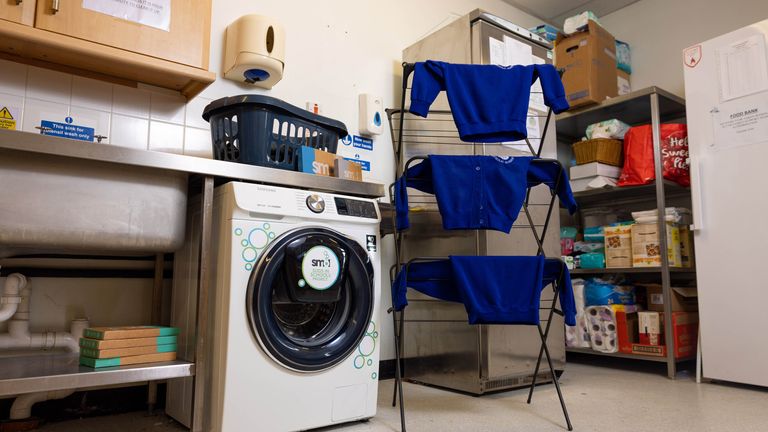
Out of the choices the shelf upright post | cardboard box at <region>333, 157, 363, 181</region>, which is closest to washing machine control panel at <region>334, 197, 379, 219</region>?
cardboard box at <region>333, 157, 363, 181</region>

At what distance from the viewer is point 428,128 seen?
8.96 ft

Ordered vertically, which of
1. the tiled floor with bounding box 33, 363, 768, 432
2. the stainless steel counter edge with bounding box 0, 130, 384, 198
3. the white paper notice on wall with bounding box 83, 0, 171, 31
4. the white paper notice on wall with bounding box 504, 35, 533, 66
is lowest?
the tiled floor with bounding box 33, 363, 768, 432

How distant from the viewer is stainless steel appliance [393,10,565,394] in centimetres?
238

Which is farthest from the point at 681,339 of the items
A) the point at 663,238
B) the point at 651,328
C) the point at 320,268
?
the point at 320,268

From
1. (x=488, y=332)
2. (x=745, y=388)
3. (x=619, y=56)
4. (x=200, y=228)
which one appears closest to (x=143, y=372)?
(x=200, y=228)

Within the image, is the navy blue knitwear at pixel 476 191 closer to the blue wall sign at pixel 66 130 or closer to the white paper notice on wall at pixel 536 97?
the white paper notice on wall at pixel 536 97

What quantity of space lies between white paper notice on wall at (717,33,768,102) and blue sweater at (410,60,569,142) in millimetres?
1182

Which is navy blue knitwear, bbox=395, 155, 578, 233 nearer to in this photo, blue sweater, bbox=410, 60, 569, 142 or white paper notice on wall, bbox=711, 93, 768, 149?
blue sweater, bbox=410, 60, 569, 142

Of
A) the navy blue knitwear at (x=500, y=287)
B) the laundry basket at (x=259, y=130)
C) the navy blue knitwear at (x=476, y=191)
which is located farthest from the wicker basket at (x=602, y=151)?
the laundry basket at (x=259, y=130)

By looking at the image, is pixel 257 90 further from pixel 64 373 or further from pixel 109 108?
pixel 64 373

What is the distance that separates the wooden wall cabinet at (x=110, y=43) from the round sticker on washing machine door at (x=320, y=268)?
83 cm

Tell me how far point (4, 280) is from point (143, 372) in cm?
68

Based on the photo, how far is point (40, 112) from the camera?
6.17 feet

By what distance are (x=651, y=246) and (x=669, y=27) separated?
170cm
